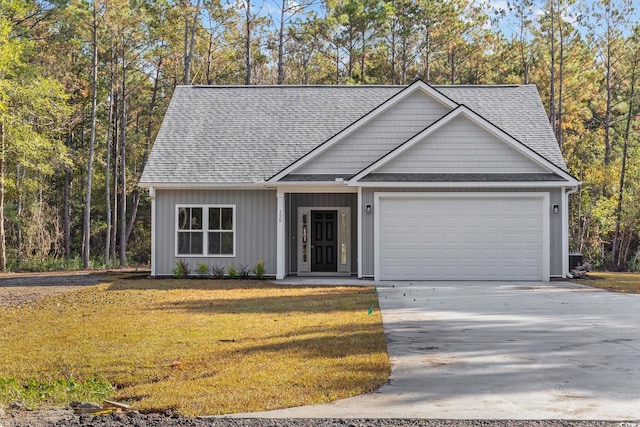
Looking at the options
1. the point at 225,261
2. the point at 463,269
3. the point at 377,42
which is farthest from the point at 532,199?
the point at 377,42

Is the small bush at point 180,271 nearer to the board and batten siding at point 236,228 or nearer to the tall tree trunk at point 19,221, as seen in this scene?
the board and batten siding at point 236,228

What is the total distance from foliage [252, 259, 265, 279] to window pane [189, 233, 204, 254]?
1693mm

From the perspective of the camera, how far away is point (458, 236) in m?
18.8

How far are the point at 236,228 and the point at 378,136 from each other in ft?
15.9

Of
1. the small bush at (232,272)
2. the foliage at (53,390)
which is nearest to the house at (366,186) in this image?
the small bush at (232,272)

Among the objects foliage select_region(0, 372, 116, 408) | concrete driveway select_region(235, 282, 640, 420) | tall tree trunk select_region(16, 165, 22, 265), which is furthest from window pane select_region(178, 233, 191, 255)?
foliage select_region(0, 372, 116, 408)

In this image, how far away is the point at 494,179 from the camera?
60.7 ft

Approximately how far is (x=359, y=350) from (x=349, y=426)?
2932mm

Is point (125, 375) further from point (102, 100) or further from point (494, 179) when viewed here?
point (102, 100)

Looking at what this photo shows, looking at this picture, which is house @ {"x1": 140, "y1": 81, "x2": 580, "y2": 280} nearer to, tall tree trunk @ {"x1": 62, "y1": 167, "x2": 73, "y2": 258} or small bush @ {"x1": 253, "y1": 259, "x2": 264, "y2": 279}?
small bush @ {"x1": 253, "y1": 259, "x2": 264, "y2": 279}

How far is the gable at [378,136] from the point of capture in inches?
781

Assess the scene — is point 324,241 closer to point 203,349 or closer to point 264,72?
point 203,349

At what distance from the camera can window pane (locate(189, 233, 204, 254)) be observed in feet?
65.9

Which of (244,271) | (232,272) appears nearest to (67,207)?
(232,272)
